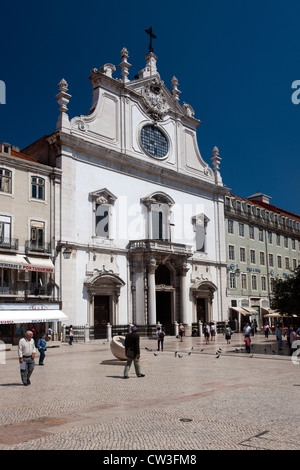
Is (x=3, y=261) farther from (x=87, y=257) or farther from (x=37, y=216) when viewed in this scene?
(x=87, y=257)

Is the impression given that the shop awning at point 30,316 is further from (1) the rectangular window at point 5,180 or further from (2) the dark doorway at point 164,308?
(2) the dark doorway at point 164,308

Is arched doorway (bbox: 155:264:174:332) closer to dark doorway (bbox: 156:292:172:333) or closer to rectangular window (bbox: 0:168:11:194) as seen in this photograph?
dark doorway (bbox: 156:292:172:333)

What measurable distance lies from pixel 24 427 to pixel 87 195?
32.5m

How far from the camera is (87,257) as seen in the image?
39688 millimetres

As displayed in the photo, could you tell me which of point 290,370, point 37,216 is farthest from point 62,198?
point 290,370

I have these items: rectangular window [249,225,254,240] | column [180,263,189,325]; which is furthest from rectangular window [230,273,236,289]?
column [180,263,189,325]

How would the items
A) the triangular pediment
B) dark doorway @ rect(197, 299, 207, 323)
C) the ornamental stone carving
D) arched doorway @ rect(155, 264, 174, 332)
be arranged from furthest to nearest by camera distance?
1. dark doorway @ rect(197, 299, 207, 323)
2. the ornamental stone carving
3. arched doorway @ rect(155, 264, 174, 332)
4. the triangular pediment

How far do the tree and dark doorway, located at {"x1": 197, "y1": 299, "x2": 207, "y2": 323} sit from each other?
1563 cm

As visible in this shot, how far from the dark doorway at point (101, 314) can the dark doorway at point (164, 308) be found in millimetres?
5994

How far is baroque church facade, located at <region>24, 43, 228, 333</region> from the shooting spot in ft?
129

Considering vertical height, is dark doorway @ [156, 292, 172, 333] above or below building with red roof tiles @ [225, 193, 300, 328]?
below

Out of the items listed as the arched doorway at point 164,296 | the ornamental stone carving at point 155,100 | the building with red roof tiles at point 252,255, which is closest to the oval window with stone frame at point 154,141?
the ornamental stone carving at point 155,100

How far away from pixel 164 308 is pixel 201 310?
603 centimetres

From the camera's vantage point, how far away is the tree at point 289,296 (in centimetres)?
3039
